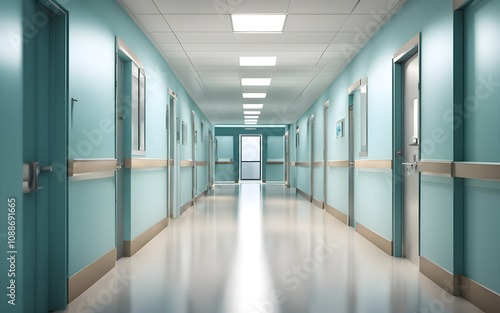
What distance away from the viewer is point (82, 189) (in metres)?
3.42

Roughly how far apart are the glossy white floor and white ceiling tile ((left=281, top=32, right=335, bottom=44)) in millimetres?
3016

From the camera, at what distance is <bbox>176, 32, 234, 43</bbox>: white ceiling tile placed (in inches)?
219

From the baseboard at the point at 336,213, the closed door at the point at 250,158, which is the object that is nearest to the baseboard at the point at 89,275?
the baseboard at the point at 336,213

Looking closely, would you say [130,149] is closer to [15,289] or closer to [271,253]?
[271,253]

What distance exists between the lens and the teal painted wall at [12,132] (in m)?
2.42

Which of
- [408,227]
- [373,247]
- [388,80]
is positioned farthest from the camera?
[373,247]

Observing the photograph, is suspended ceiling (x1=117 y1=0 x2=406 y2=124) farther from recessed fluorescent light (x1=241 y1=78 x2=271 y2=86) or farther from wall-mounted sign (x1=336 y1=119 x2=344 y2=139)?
wall-mounted sign (x1=336 y1=119 x2=344 y2=139)

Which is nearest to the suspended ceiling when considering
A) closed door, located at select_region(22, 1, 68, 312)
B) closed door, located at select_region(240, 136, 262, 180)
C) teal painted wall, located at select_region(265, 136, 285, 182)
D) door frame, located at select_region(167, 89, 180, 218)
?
door frame, located at select_region(167, 89, 180, 218)

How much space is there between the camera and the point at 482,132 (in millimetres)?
3057

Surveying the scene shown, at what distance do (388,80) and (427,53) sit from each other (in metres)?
1.16

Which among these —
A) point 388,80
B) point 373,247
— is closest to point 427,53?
point 388,80

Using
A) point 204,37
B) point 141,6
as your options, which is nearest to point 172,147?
point 204,37

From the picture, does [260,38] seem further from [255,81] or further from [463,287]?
[463,287]

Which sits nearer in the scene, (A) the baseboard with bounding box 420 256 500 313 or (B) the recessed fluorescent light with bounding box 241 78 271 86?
(A) the baseboard with bounding box 420 256 500 313
